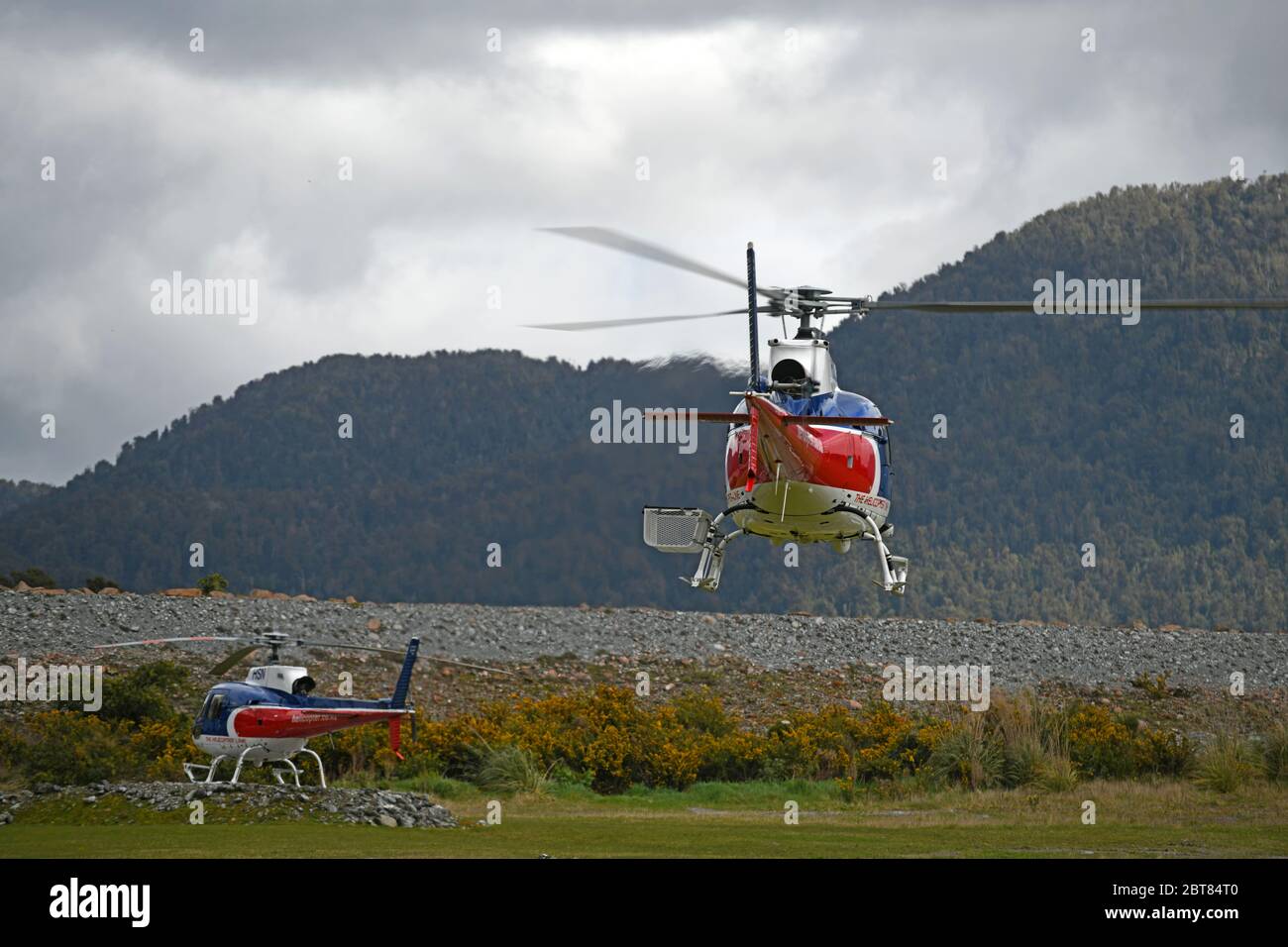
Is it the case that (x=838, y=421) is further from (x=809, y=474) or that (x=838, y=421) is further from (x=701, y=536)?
→ (x=701, y=536)

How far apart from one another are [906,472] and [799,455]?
76.7 metres

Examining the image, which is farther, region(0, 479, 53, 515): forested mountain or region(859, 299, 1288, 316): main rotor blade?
region(0, 479, 53, 515): forested mountain

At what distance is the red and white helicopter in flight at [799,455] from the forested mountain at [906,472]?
42.0m

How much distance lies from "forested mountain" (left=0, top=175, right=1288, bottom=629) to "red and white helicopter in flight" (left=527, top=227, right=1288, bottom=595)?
41967 mm

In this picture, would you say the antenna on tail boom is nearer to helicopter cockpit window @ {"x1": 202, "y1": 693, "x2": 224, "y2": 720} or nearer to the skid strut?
the skid strut

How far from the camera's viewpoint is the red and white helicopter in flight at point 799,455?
1923cm

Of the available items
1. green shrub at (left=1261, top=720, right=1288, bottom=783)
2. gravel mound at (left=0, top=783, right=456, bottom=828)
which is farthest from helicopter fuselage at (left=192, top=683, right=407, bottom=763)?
green shrub at (left=1261, top=720, right=1288, bottom=783)

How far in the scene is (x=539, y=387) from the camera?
112312 mm

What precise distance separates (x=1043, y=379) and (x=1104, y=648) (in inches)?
2302

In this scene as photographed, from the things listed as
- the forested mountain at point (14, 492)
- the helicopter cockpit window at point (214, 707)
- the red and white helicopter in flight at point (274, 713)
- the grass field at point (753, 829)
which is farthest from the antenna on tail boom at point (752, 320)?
the forested mountain at point (14, 492)

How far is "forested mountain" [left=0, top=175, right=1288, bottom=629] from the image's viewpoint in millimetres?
→ 76688

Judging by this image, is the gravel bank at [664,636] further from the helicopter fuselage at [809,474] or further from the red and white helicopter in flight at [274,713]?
the helicopter fuselage at [809,474]
